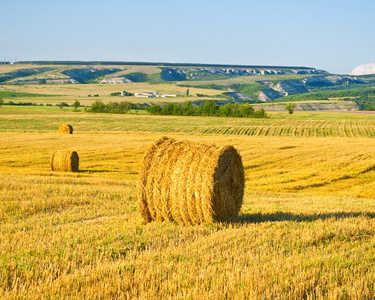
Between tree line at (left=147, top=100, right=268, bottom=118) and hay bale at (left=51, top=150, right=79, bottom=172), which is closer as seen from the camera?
hay bale at (left=51, top=150, right=79, bottom=172)

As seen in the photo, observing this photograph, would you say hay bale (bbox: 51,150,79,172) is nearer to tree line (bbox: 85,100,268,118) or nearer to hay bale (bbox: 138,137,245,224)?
hay bale (bbox: 138,137,245,224)

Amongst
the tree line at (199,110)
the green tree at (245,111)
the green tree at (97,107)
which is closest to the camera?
the green tree at (245,111)

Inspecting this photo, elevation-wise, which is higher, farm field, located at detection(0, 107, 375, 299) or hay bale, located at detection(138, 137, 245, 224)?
hay bale, located at detection(138, 137, 245, 224)

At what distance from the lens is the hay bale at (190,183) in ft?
30.0

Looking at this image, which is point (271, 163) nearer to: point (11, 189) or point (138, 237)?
point (11, 189)

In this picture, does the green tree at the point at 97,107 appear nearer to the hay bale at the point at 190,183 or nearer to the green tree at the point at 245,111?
the green tree at the point at 245,111

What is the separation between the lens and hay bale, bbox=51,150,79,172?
23.4 metres

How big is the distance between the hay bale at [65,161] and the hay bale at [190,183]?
14.3 meters

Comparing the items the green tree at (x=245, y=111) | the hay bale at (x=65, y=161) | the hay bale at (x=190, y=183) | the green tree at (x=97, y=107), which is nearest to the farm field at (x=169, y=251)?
the hay bale at (x=190, y=183)

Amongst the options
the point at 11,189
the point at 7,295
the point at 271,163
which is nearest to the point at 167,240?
the point at 7,295

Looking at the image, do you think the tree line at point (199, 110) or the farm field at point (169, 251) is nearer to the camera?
the farm field at point (169, 251)

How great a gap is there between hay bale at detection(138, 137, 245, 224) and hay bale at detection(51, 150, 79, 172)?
1428 cm

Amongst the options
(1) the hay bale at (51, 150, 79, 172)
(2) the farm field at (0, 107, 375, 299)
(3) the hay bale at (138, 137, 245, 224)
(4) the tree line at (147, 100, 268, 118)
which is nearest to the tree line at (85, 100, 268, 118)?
(4) the tree line at (147, 100, 268, 118)

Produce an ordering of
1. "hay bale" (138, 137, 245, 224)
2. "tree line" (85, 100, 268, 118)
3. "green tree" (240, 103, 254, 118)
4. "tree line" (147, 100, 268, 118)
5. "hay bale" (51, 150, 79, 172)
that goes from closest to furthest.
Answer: "hay bale" (138, 137, 245, 224)
"hay bale" (51, 150, 79, 172)
"green tree" (240, 103, 254, 118)
"tree line" (147, 100, 268, 118)
"tree line" (85, 100, 268, 118)
